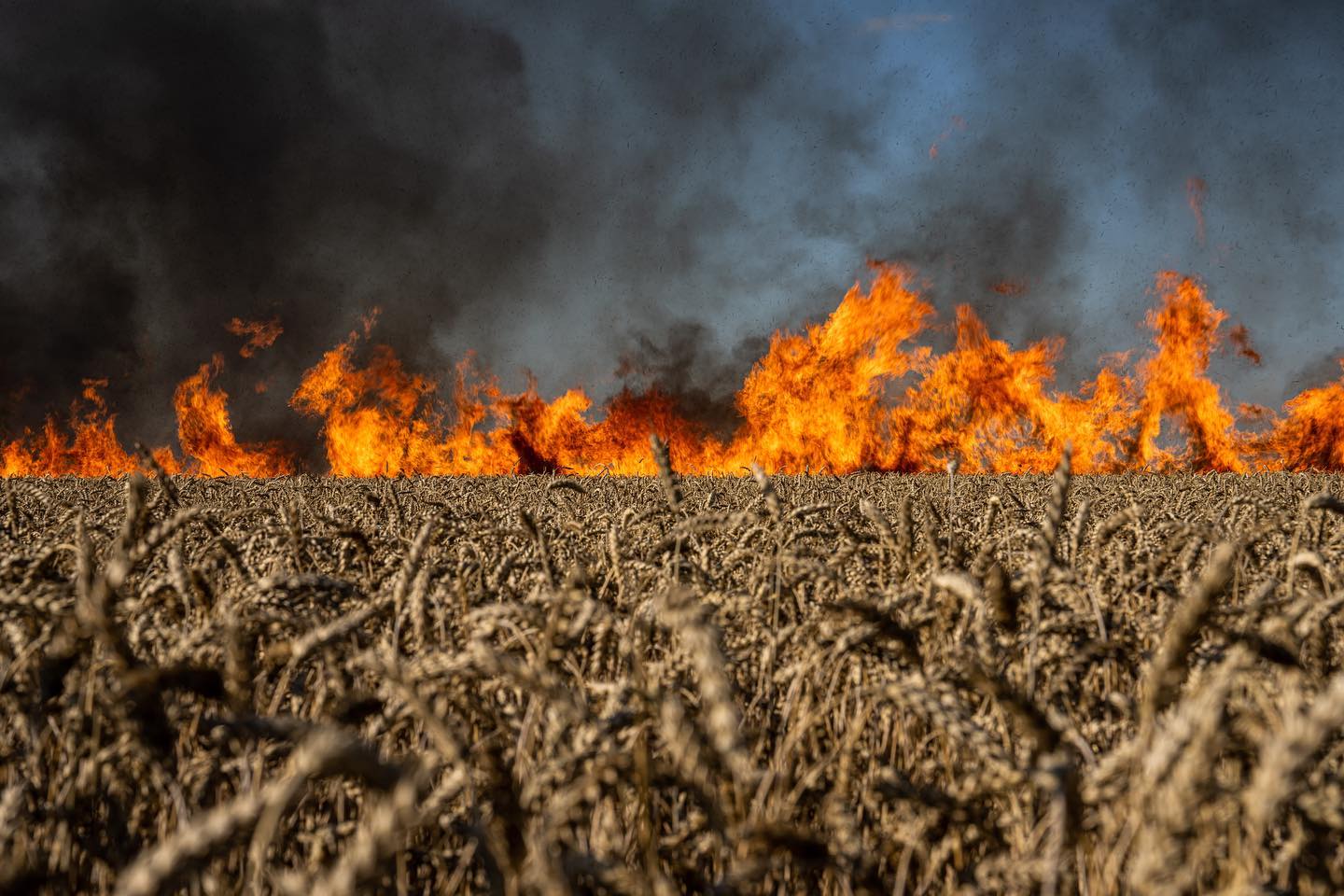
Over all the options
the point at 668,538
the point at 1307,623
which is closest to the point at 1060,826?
the point at 1307,623

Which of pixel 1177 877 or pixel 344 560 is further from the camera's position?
pixel 344 560

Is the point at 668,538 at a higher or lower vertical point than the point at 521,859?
higher

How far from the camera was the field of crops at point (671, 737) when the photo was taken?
0.96 meters

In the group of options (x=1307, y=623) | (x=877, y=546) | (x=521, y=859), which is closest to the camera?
(x=521, y=859)

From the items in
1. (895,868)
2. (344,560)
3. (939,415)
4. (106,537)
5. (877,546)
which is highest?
(939,415)

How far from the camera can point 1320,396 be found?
3578 cm

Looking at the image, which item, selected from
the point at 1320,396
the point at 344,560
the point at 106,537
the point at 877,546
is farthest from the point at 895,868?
the point at 1320,396

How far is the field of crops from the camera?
965 mm

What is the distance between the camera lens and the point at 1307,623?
1.77 metres

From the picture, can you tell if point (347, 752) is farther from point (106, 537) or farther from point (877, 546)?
point (106, 537)

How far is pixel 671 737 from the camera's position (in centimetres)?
86

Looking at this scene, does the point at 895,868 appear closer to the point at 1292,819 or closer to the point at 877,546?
the point at 1292,819

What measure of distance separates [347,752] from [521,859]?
599 mm

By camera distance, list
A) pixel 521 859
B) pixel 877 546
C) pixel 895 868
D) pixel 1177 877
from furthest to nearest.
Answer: pixel 877 546
pixel 895 868
pixel 521 859
pixel 1177 877
